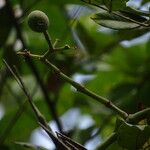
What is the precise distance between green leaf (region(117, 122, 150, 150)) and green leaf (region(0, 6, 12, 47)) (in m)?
0.71

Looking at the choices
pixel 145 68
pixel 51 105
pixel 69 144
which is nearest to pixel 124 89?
pixel 145 68

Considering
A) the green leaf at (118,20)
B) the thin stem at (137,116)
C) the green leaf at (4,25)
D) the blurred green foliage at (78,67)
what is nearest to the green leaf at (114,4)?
the green leaf at (118,20)

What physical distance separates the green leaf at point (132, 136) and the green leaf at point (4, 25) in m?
0.71

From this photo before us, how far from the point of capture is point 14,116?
1.47 meters

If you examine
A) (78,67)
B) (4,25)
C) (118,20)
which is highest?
(118,20)

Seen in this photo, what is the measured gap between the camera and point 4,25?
4.94 feet

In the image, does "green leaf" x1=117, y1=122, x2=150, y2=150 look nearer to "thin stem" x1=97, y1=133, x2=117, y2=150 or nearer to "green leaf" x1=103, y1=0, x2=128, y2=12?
"thin stem" x1=97, y1=133, x2=117, y2=150

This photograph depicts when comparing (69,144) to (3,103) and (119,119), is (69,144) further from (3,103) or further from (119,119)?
(3,103)

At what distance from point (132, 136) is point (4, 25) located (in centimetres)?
74

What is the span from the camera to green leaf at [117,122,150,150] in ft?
2.74

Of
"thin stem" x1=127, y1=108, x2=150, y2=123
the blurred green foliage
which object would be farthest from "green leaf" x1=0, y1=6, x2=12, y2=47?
"thin stem" x1=127, y1=108, x2=150, y2=123

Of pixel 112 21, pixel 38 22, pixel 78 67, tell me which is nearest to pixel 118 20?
pixel 112 21

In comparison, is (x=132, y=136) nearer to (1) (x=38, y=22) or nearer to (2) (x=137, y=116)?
(2) (x=137, y=116)

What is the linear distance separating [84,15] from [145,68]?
1.20ft
